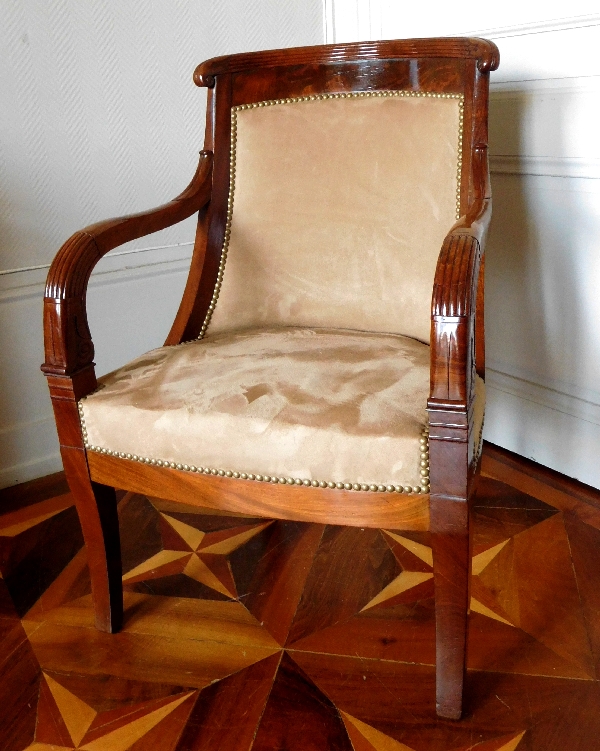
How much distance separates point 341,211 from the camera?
1.28 m

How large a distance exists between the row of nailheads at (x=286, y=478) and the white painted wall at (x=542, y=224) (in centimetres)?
77

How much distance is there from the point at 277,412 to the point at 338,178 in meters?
0.54

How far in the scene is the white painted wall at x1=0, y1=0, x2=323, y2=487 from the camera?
5.05 feet

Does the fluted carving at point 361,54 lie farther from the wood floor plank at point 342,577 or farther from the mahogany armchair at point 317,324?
the wood floor plank at point 342,577

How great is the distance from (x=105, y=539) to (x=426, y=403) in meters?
0.53

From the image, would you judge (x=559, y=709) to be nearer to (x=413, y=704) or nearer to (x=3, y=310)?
(x=413, y=704)

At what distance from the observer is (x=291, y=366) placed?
103 centimetres

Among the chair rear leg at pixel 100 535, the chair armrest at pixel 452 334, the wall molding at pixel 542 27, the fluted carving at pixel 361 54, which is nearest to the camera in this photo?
the chair armrest at pixel 452 334

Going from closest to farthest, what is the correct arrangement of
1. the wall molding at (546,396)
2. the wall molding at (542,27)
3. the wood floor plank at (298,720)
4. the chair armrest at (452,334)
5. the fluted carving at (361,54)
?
the chair armrest at (452,334) < the wood floor plank at (298,720) < the fluted carving at (361,54) < the wall molding at (542,27) < the wall molding at (546,396)

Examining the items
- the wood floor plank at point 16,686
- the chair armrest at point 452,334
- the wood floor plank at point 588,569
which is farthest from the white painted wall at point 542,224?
the wood floor plank at point 16,686

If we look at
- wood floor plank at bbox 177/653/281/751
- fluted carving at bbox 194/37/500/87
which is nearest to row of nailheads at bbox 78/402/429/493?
wood floor plank at bbox 177/653/281/751

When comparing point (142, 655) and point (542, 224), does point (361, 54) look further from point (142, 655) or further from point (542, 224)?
point (142, 655)

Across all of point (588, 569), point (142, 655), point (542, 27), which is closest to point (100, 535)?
point (142, 655)

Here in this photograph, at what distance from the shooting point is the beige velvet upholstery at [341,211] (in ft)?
3.97
